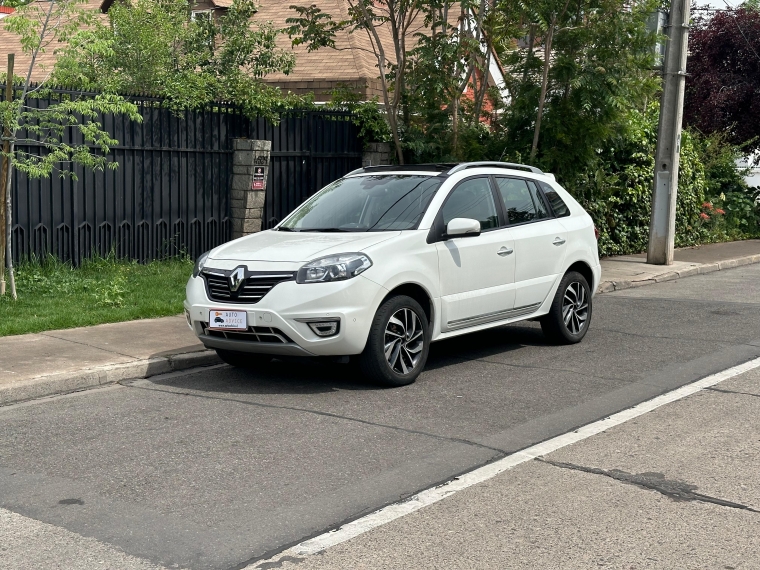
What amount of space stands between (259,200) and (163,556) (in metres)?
10.8

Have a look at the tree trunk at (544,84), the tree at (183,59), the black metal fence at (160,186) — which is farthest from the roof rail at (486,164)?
the tree trunk at (544,84)

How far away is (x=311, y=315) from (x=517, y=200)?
111 inches

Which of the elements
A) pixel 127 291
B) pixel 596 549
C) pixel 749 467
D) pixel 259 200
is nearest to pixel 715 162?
pixel 259 200

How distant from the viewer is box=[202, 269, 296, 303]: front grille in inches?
307

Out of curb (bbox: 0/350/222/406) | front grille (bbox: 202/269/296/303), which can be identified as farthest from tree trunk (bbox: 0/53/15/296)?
front grille (bbox: 202/269/296/303)

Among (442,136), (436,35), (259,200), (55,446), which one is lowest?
(55,446)

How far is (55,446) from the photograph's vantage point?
645 centimetres

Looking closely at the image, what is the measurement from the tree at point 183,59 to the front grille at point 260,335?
481 cm

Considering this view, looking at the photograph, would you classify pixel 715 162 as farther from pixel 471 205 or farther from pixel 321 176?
pixel 471 205

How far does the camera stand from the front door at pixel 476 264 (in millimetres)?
8539

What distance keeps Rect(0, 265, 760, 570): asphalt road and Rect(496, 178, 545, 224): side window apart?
1.28 m

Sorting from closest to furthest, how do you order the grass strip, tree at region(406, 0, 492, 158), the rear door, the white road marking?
the white road marking → the rear door → the grass strip → tree at region(406, 0, 492, 158)

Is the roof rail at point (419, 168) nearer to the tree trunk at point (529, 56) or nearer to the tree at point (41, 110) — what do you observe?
the tree at point (41, 110)

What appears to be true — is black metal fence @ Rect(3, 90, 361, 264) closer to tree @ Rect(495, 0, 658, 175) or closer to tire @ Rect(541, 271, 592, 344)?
tree @ Rect(495, 0, 658, 175)
